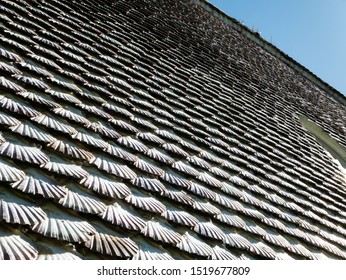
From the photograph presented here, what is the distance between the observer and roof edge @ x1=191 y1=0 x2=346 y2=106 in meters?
8.80

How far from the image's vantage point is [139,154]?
8.79 feet

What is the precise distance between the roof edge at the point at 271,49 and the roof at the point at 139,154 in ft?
10.8

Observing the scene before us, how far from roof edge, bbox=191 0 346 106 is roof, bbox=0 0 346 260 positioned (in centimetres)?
329

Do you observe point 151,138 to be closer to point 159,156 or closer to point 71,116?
point 159,156

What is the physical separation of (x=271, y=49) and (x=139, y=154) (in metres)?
7.71

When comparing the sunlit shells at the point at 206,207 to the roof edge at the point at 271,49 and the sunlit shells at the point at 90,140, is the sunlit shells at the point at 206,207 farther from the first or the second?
the roof edge at the point at 271,49

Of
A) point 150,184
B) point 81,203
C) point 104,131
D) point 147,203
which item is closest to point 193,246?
point 147,203

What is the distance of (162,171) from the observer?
2699 mm

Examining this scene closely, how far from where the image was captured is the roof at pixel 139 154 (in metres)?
1.88

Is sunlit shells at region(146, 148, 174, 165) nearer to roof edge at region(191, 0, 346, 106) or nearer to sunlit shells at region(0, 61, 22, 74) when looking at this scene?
sunlit shells at region(0, 61, 22, 74)

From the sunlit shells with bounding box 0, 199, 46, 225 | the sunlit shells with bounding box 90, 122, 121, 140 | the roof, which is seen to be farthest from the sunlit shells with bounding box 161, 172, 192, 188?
the sunlit shells with bounding box 0, 199, 46, 225

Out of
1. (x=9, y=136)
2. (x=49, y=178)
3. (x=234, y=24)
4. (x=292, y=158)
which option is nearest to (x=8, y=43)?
(x=9, y=136)
